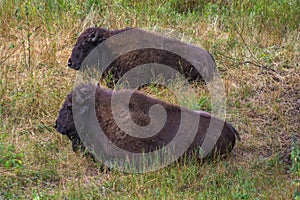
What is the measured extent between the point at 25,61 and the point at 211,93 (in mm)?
2486

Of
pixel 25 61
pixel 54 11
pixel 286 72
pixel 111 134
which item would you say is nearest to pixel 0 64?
pixel 25 61

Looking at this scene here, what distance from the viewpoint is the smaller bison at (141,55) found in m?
7.75

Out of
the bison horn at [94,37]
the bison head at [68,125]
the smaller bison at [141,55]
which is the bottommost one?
the bison head at [68,125]

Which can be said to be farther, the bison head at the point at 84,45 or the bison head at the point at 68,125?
the bison head at the point at 84,45

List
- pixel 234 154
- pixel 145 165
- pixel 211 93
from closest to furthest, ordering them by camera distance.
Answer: pixel 145 165, pixel 234 154, pixel 211 93

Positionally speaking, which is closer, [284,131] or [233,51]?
[284,131]

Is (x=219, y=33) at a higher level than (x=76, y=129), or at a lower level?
higher

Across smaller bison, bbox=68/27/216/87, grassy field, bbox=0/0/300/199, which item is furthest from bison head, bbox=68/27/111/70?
grassy field, bbox=0/0/300/199

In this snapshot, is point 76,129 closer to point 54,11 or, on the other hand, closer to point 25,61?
point 25,61

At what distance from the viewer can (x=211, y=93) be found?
7398 millimetres

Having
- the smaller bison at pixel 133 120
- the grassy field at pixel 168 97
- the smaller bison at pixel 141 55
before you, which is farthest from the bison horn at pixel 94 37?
the smaller bison at pixel 133 120

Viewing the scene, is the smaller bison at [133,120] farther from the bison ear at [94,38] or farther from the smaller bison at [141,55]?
the bison ear at [94,38]

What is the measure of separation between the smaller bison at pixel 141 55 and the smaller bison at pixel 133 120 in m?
1.78

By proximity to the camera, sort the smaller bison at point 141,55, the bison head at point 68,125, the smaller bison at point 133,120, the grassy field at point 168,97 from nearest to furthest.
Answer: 1. the grassy field at point 168,97
2. the smaller bison at point 133,120
3. the bison head at point 68,125
4. the smaller bison at point 141,55
